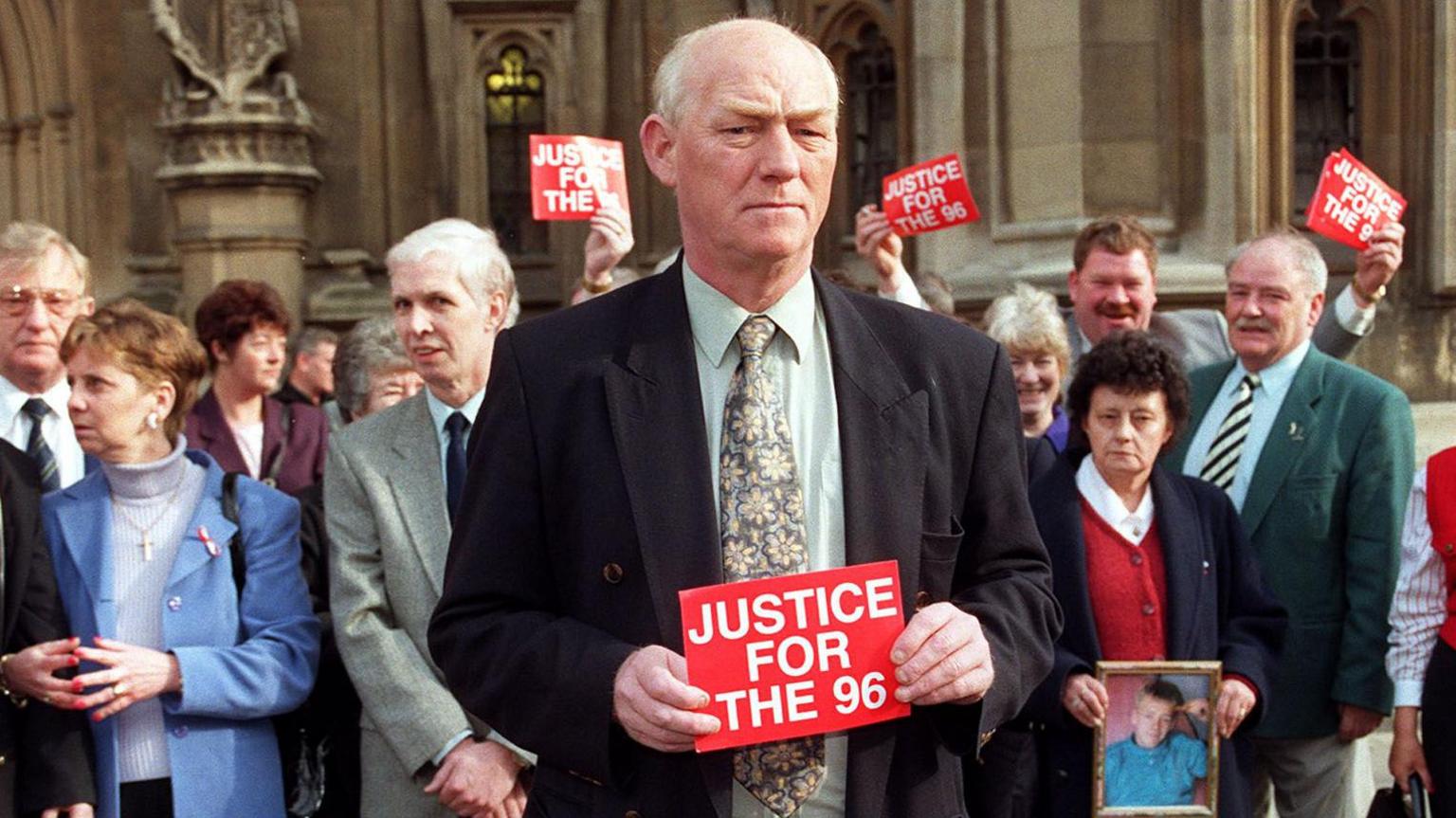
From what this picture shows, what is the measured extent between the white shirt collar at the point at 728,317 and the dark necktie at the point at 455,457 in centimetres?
157

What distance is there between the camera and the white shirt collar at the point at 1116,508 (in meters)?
4.64

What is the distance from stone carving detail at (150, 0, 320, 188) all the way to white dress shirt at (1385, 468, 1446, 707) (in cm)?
946

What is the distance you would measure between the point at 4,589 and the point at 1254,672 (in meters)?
2.93

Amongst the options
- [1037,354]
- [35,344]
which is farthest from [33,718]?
[1037,354]

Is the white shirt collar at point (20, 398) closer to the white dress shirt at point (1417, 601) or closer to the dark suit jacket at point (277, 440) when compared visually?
the dark suit jacket at point (277, 440)

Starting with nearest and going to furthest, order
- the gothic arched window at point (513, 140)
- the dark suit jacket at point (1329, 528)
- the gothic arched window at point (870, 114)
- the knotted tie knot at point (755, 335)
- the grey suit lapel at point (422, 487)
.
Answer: the knotted tie knot at point (755, 335) → the grey suit lapel at point (422, 487) → the dark suit jacket at point (1329, 528) → the gothic arched window at point (870, 114) → the gothic arched window at point (513, 140)

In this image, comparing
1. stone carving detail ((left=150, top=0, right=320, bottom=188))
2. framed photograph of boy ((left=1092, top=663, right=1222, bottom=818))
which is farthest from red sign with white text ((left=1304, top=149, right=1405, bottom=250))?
stone carving detail ((left=150, top=0, right=320, bottom=188))

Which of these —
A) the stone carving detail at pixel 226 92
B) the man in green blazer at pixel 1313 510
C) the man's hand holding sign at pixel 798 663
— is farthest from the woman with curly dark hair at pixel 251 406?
the stone carving detail at pixel 226 92

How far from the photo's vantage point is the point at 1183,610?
4.54 metres

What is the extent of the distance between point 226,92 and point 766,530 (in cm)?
1070

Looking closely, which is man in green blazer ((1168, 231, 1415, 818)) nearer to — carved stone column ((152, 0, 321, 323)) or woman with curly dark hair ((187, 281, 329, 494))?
woman with curly dark hair ((187, 281, 329, 494))

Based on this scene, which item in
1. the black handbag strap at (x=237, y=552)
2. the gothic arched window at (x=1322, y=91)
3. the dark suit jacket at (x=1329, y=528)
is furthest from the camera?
the gothic arched window at (x=1322, y=91)

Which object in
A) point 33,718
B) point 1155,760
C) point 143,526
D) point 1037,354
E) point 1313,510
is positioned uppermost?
point 1037,354

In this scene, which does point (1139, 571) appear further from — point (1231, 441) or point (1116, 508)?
point (1231, 441)
